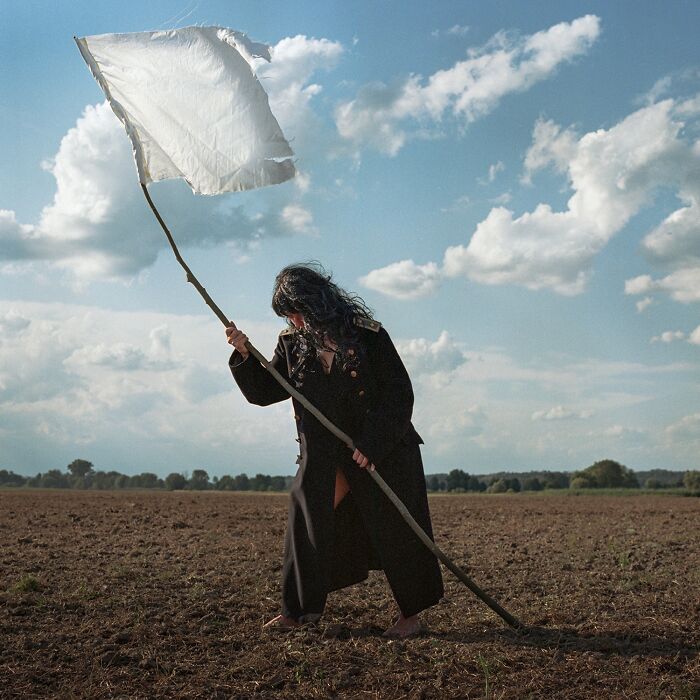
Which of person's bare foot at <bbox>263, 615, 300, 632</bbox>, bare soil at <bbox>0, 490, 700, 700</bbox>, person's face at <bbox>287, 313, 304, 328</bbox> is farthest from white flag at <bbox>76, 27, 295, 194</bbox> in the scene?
bare soil at <bbox>0, 490, 700, 700</bbox>

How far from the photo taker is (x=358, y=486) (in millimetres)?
5398

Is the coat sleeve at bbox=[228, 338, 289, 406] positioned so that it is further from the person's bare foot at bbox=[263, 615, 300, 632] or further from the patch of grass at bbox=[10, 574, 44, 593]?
the patch of grass at bbox=[10, 574, 44, 593]

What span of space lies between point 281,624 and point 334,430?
4.69ft

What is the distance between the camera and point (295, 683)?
4.31 meters

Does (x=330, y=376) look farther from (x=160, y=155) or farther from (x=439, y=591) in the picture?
(x=160, y=155)

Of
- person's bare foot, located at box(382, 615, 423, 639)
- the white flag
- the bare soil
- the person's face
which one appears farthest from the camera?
the white flag

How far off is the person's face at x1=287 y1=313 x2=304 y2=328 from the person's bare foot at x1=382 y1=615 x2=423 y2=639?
6.88 ft

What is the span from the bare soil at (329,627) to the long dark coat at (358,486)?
318 millimetres

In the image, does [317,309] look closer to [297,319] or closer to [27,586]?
[297,319]

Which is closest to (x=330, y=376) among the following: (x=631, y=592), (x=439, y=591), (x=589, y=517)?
(x=439, y=591)

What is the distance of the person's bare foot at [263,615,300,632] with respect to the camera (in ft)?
17.5

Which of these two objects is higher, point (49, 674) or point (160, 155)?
point (160, 155)

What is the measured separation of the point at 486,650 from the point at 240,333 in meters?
2.56

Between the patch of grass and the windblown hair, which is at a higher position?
the windblown hair
